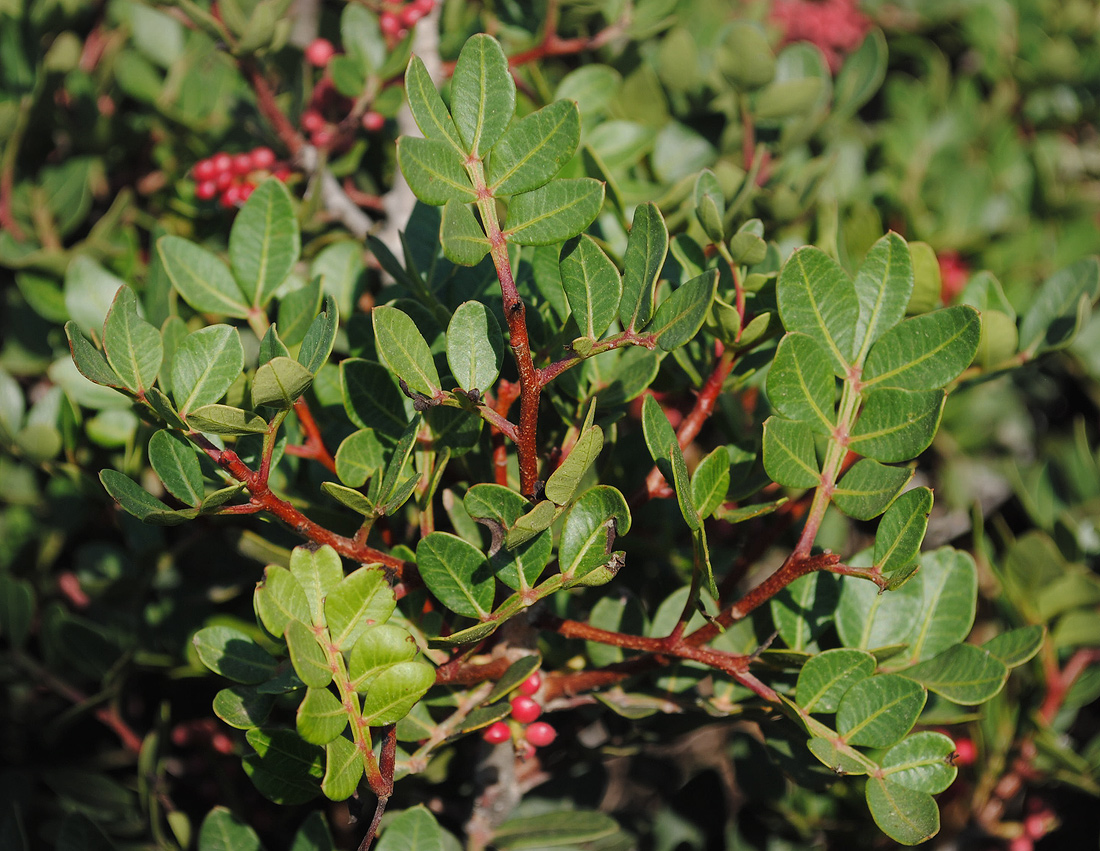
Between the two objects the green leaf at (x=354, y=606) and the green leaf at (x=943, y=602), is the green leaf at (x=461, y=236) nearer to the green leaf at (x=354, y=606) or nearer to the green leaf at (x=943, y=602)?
the green leaf at (x=354, y=606)

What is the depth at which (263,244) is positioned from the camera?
3.71ft

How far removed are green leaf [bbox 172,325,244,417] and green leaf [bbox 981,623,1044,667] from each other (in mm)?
916

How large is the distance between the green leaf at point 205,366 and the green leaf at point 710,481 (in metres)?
0.47

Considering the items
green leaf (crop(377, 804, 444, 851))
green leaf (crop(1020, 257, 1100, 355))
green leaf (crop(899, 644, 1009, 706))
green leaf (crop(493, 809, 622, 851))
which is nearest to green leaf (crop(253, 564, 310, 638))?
green leaf (crop(377, 804, 444, 851))

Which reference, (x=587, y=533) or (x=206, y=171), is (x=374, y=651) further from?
(x=206, y=171)

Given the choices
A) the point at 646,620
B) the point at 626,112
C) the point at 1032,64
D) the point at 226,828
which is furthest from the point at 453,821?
the point at 1032,64

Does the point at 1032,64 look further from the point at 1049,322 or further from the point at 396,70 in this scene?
the point at 396,70

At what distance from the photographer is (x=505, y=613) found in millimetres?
833

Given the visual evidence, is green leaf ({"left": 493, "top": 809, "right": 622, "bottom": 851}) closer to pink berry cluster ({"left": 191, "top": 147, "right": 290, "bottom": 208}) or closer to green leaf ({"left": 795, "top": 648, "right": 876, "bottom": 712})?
green leaf ({"left": 795, "top": 648, "right": 876, "bottom": 712})

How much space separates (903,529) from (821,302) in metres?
0.25

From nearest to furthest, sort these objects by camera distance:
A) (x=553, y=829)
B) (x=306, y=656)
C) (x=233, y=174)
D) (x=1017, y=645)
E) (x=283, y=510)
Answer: (x=306, y=656), (x=283, y=510), (x=1017, y=645), (x=553, y=829), (x=233, y=174)

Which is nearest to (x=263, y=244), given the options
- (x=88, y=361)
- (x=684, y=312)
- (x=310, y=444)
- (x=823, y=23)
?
(x=310, y=444)

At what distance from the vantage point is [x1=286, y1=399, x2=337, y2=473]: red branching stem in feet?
3.38

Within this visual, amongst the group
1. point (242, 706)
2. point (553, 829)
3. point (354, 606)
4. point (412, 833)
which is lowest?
point (553, 829)
